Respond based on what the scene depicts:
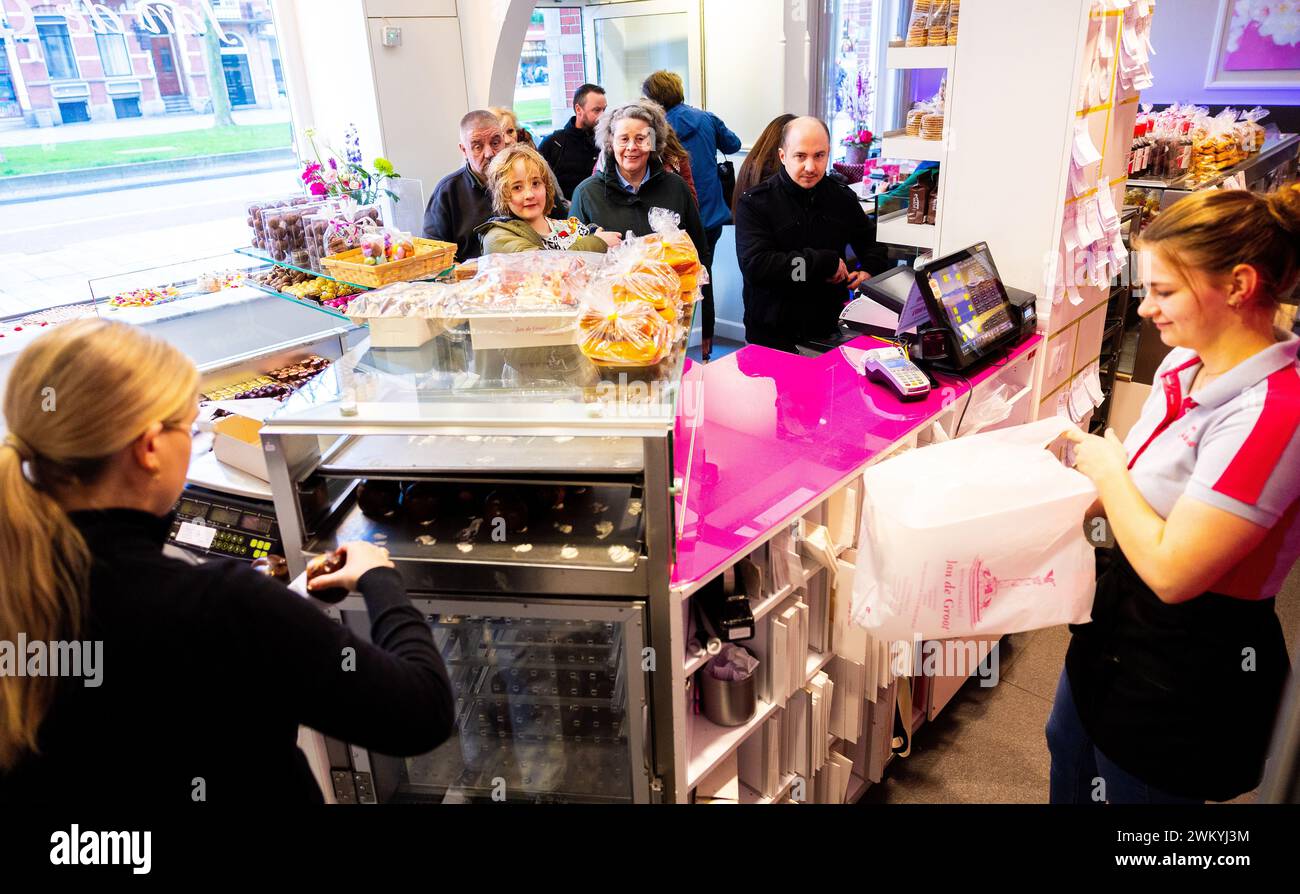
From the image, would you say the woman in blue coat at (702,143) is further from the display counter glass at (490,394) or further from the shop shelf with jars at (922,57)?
the display counter glass at (490,394)

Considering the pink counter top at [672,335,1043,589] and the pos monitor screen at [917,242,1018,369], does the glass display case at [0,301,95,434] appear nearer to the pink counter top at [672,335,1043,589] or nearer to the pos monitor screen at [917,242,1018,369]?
the pink counter top at [672,335,1043,589]

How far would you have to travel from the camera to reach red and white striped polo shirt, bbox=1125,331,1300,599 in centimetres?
151

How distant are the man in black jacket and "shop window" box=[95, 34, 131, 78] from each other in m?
3.40

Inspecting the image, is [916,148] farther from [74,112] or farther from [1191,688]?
[74,112]

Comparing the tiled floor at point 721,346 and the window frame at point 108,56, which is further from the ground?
the window frame at point 108,56

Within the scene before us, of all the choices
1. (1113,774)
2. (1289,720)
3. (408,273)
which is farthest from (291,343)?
(1289,720)

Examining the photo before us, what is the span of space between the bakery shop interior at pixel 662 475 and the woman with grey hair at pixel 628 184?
0.06 ft

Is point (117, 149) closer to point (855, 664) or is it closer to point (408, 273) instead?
point (408, 273)

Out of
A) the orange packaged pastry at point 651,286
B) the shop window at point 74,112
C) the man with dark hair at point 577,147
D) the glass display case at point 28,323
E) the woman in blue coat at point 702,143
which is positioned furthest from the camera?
the man with dark hair at point 577,147

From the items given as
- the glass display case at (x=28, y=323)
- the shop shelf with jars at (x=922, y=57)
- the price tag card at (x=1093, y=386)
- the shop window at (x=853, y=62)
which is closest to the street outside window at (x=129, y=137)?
the glass display case at (x=28, y=323)

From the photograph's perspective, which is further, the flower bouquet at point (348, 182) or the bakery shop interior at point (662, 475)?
the flower bouquet at point (348, 182)

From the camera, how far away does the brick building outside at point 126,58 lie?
4.41m
